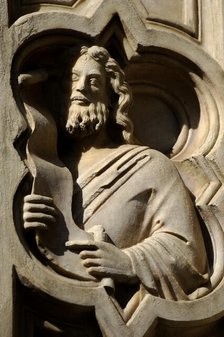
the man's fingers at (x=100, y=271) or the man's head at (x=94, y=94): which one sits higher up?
the man's head at (x=94, y=94)

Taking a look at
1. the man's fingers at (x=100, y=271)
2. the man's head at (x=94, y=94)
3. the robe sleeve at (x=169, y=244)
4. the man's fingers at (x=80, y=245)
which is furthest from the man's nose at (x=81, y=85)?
the man's fingers at (x=100, y=271)

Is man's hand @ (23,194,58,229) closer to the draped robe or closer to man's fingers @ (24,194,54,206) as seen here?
man's fingers @ (24,194,54,206)

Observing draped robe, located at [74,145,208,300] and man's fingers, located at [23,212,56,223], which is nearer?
man's fingers, located at [23,212,56,223]

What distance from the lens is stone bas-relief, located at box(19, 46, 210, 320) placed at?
9914mm

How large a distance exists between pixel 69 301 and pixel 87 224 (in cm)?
49

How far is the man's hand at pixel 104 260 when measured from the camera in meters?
9.88

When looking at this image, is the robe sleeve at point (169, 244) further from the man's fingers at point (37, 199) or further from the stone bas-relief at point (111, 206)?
the man's fingers at point (37, 199)

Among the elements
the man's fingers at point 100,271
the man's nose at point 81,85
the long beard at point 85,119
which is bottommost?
the man's fingers at point 100,271

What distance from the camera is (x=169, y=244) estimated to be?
33.1ft

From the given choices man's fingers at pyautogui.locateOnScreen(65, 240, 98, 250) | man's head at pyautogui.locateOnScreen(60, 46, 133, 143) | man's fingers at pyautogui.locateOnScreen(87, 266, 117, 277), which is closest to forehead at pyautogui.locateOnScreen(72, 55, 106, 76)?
man's head at pyautogui.locateOnScreen(60, 46, 133, 143)

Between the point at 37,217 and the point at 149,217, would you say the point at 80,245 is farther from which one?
the point at 149,217

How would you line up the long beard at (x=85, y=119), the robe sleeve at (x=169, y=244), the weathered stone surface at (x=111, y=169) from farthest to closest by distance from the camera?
the long beard at (x=85, y=119)
the robe sleeve at (x=169, y=244)
the weathered stone surface at (x=111, y=169)

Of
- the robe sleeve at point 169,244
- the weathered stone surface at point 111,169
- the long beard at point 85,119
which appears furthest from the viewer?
the long beard at point 85,119

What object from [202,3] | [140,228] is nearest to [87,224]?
[140,228]
